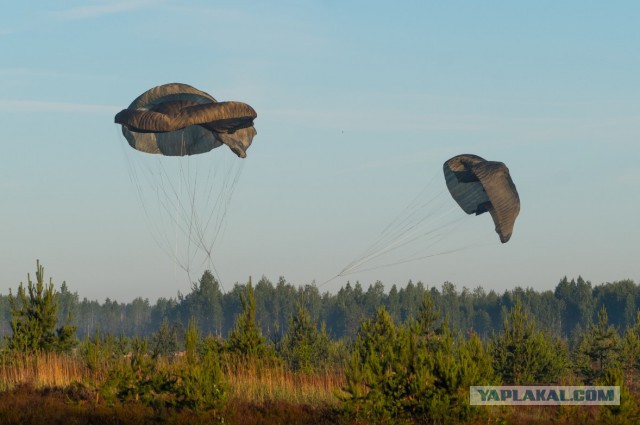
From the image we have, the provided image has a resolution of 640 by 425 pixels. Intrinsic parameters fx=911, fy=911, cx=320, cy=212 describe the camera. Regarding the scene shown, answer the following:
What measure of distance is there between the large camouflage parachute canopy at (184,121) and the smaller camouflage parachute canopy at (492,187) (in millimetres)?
6923

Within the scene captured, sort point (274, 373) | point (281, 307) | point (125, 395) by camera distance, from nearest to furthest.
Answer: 1. point (125, 395)
2. point (274, 373)
3. point (281, 307)

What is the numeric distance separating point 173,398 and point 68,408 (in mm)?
2237

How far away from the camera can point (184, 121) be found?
83.9 ft

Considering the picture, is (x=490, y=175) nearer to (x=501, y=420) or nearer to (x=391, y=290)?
(x=501, y=420)

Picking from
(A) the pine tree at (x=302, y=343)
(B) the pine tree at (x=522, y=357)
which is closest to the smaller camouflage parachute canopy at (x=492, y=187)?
(B) the pine tree at (x=522, y=357)

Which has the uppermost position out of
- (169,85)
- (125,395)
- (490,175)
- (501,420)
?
(169,85)

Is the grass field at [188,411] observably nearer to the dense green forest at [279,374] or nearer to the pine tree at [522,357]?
the dense green forest at [279,374]

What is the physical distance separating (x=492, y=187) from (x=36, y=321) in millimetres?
13922

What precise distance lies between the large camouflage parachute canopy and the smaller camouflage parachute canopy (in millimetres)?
6923

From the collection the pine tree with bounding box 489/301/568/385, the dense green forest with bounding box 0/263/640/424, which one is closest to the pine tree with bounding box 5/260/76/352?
the dense green forest with bounding box 0/263/640/424

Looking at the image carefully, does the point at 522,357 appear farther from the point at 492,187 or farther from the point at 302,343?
the point at 302,343

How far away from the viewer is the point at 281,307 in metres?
173

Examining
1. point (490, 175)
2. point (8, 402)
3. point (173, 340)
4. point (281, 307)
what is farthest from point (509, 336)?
point (281, 307)

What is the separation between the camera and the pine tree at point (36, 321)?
26.2 metres
